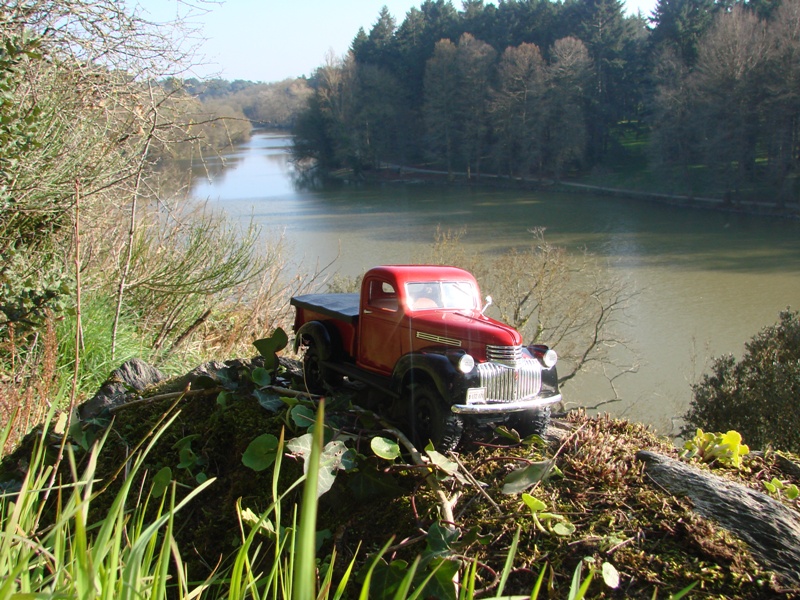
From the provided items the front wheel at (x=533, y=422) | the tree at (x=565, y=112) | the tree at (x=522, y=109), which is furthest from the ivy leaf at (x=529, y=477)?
the tree at (x=522, y=109)

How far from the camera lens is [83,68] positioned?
23.2 ft

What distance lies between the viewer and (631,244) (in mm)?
34719

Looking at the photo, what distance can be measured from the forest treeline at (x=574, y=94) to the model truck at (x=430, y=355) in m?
44.1

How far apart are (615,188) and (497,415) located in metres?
53.6

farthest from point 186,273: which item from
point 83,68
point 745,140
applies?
point 745,140

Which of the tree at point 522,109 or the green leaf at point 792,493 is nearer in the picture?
the green leaf at point 792,493

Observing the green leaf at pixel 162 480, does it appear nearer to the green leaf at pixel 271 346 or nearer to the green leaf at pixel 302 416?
the green leaf at pixel 302 416

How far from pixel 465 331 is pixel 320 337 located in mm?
830

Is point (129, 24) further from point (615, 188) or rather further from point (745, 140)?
point (615, 188)

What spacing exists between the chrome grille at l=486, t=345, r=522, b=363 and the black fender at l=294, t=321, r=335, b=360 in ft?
2.87

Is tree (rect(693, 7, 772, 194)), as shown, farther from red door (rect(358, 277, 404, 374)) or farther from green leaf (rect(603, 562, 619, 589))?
green leaf (rect(603, 562, 619, 589))

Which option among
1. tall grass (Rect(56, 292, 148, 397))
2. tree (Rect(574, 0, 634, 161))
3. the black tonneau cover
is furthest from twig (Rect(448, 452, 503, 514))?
tree (Rect(574, 0, 634, 161))

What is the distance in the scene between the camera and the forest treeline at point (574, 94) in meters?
43.8

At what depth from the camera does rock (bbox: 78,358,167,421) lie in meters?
3.47
